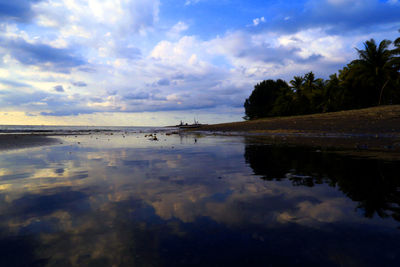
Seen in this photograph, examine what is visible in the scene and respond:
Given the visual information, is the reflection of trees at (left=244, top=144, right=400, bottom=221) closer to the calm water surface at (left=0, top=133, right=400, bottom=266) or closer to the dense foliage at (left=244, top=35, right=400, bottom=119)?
the calm water surface at (left=0, top=133, right=400, bottom=266)

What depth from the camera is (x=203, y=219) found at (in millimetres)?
2973

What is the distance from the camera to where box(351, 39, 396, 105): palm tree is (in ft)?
119

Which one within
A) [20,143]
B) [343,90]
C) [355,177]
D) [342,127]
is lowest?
[355,177]

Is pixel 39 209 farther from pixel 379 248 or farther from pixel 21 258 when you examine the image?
pixel 379 248

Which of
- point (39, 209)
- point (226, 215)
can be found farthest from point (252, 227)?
point (39, 209)

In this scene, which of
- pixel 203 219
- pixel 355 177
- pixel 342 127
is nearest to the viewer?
pixel 203 219

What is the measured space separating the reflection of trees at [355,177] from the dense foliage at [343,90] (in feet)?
112

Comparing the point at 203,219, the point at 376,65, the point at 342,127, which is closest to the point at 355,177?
the point at 203,219

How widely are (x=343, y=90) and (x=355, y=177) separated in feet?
155

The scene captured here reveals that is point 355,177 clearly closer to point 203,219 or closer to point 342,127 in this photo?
point 203,219

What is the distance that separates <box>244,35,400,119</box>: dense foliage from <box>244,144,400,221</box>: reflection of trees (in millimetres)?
34249

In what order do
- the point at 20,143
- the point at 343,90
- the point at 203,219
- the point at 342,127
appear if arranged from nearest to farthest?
1. the point at 203,219
2. the point at 20,143
3. the point at 342,127
4. the point at 343,90

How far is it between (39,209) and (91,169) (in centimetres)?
304

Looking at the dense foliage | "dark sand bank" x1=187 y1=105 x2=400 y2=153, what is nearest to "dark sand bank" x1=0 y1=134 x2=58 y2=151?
"dark sand bank" x1=187 y1=105 x2=400 y2=153
